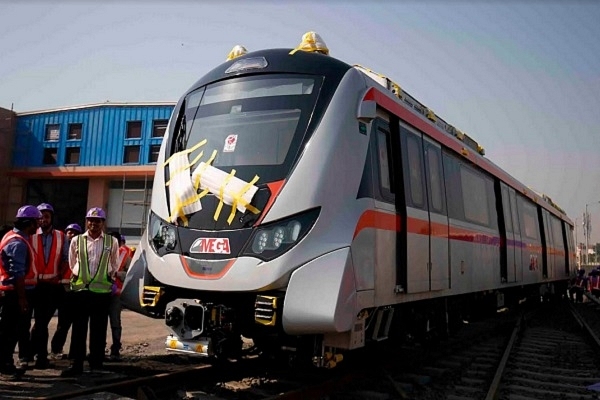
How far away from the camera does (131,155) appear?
91.7 ft

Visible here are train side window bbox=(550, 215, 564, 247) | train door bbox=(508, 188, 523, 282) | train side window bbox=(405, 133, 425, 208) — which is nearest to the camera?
train side window bbox=(405, 133, 425, 208)

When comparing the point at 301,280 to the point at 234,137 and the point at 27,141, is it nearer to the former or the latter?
the point at 234,137

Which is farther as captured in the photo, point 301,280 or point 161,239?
point 161,239

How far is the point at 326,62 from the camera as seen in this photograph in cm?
511

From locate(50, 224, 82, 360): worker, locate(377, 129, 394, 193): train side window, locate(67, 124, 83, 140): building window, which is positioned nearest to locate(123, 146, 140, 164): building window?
locate(67, 124, 83, 140): building window

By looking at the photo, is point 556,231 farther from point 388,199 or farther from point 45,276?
point 45,276

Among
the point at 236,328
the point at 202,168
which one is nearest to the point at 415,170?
the point at 202,168

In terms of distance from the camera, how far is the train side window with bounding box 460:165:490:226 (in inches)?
324

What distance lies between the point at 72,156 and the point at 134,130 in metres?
4.35

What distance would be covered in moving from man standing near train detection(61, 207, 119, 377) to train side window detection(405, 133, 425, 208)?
3.62 m

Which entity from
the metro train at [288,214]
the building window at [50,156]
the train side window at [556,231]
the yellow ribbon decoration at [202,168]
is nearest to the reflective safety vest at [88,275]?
the metro train at [288,214]

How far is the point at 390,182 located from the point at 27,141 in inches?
1173

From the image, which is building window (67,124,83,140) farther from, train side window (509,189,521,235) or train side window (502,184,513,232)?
train side window (502,184,513,232)

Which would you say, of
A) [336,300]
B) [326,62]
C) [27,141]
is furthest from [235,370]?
[27,141]
